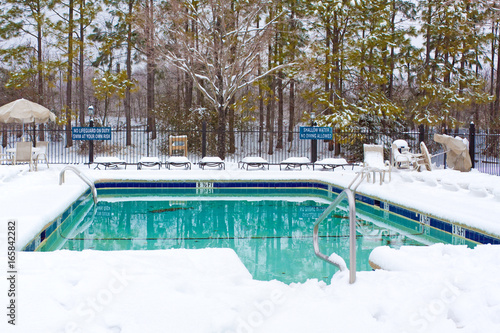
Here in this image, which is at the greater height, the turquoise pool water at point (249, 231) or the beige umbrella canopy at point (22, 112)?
the beige umbrella canopy at point (22, 112)

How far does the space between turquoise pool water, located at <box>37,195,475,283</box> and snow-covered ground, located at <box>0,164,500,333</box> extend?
50.6 inches

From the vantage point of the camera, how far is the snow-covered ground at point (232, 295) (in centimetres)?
238

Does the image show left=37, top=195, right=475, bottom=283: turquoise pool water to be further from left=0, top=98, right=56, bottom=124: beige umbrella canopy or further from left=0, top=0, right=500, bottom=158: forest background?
left=0, top=0, right=500, bottom=158: forest background

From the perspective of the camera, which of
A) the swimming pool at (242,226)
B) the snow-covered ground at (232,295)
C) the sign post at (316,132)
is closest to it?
the snow-covered ground at (232,295)

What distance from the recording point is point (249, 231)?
6.58 metres

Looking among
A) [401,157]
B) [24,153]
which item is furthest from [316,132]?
A: [24,153]

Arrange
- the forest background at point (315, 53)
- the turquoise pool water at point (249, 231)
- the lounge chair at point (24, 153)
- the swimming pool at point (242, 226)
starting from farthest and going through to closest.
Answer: the forest background at point (315, 53) → the lounge chair at point (24, 153) → the swimming pool at point (242, 226) → the turquoise pool water at point (249, 231)

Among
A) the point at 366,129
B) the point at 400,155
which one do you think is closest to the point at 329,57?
the point at 366,129

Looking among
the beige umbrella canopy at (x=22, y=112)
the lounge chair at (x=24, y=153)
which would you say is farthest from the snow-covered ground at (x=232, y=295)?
the beige umbrella canopy at (x=22, y=112)

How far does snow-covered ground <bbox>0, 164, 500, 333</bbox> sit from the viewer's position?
2379 mm

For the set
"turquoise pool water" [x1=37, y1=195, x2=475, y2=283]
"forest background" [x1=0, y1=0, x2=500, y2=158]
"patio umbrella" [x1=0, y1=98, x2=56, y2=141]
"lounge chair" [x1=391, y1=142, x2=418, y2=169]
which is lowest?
"turquoise pool water" [x1=37, y1=195, x2=475, y2=283]

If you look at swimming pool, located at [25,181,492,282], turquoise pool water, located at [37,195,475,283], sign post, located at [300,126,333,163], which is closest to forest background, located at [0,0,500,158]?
sign post, located at [300,126,333,163]

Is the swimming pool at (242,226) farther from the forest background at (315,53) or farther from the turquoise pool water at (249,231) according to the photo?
the forest background at (315,53)

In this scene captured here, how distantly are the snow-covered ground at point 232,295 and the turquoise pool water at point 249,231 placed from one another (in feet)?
4.21
